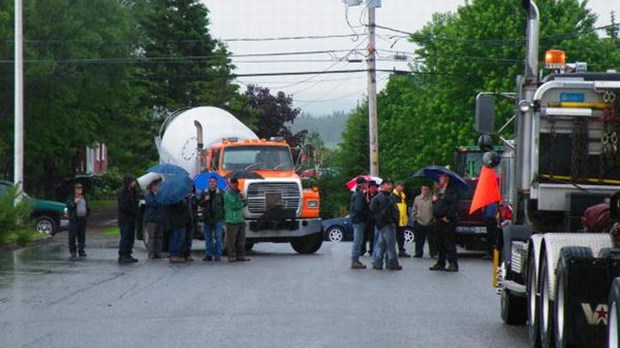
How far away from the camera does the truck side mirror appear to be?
15.1 metres

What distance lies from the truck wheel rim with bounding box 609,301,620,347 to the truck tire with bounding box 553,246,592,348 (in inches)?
53.2

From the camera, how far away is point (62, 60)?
165 ft

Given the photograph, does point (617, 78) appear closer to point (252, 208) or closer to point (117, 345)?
point (117, 345)

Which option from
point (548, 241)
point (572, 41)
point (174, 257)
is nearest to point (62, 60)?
point (572, 41)

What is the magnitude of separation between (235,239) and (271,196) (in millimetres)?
3111

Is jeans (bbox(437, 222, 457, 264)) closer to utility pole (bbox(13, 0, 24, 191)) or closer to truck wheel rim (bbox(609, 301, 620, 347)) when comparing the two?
truck wheel rim (bbox(609, 301, 620, 347))

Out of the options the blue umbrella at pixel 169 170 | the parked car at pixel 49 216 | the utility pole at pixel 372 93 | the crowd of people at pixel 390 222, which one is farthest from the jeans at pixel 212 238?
the utility pole at pixel 372 93

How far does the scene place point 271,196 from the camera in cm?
3058

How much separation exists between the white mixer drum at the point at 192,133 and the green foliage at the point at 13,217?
3.96m

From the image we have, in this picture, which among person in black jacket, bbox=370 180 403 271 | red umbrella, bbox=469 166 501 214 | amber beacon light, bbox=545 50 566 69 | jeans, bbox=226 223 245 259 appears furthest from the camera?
jeans, bbox=226 223 245 259

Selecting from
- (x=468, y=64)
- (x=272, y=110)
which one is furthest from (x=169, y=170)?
(x=272, y=110)

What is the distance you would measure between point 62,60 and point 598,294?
4147 cm

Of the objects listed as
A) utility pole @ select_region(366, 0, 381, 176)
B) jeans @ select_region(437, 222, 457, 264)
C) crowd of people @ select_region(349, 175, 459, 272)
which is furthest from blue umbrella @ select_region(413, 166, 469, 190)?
utility pole @ select_region(366, 0, 381, 176)

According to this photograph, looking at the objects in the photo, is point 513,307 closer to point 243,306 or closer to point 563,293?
point 243,306
